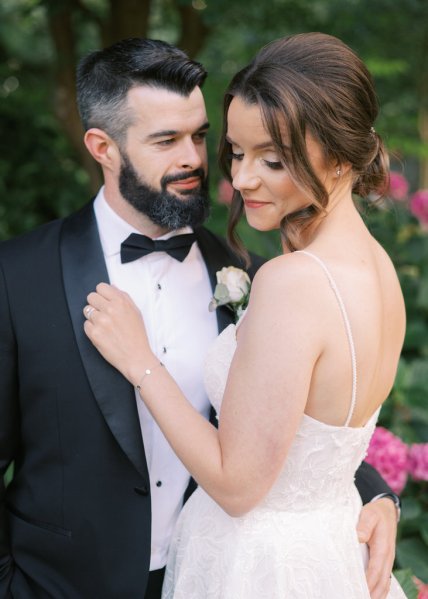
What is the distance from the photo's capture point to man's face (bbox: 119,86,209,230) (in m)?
2.28

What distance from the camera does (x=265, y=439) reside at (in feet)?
5.36

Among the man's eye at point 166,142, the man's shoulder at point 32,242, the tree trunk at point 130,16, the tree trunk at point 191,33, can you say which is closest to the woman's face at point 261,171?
the man's eye at point 166,142

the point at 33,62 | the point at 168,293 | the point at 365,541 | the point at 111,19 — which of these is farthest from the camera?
the point at 33,62

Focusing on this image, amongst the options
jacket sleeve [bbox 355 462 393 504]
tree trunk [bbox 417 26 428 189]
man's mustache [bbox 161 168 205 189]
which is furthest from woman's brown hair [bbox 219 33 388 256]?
tree trunk [bbox 417 26 428 189]

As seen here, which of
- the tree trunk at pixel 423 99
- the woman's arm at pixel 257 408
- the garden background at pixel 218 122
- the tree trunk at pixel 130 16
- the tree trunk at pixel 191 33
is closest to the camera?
the woman's arm at pixel 257 408

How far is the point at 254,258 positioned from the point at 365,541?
1117 mm

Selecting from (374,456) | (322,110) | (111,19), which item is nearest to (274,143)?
(322,110)

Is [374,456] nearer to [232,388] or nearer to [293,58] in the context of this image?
[232,388]

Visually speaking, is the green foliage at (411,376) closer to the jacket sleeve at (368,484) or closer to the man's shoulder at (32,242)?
the jacket sleeve at (368,484)

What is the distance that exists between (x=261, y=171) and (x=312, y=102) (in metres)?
0.20

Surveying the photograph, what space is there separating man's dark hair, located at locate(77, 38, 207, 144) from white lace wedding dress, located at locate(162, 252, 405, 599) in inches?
32.0

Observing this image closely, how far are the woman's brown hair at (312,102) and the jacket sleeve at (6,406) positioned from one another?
2.89 feet

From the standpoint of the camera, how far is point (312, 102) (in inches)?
65.3

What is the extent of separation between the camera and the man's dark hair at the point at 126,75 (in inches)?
89.9
